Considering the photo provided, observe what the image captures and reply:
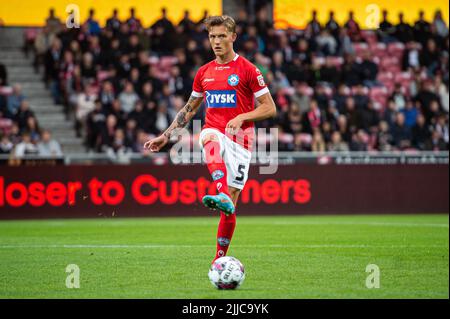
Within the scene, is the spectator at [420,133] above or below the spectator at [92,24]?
below

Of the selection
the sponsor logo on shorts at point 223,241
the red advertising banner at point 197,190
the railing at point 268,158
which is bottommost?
the red advertising banner at point 197,190

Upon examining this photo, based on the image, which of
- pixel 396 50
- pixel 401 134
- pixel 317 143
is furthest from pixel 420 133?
pixel 396 50

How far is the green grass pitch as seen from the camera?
866 cm

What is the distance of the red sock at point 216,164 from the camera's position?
9516 millimetres

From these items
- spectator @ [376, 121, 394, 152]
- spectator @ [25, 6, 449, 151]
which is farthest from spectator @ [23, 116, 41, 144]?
spectator @ [376, 121, 394, 152]

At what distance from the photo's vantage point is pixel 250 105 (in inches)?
393

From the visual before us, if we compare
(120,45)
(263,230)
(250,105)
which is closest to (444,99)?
(120,45)

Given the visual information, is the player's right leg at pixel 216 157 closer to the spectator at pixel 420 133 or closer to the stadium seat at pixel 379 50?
the spectator at pixel 420 133

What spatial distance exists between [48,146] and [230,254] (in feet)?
32.0

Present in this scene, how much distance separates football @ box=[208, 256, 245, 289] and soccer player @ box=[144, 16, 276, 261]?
72 cm

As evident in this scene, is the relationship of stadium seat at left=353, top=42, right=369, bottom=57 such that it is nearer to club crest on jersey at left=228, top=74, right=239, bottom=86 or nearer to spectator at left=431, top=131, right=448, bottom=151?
spectator at left=431, top=131, right=448, bottom=151

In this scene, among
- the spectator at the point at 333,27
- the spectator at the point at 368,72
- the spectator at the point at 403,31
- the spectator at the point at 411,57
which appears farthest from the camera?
the spectator at the point at 403,31

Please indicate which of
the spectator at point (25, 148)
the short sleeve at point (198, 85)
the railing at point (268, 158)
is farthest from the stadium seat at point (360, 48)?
the short sleeve at point (198, 85)
